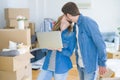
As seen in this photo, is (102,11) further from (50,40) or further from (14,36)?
(50,40)

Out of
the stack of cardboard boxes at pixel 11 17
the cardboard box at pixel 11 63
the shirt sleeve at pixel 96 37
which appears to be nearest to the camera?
the shirt sleeve at pixel 96 37

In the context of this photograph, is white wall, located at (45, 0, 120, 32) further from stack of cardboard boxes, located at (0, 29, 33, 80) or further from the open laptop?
the open laptop

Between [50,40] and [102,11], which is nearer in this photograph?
[50,40]

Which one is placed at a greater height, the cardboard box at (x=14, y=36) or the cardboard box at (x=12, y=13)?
the cardboard box at (x=12, y=13)

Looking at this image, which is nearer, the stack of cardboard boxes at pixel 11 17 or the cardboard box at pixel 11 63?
the cardboard box at pixel 11 63

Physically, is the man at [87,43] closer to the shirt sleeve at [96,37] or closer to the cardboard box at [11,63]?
the shirt sleeve at [96,37]

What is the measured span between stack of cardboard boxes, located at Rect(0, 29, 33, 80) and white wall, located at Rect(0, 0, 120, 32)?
7.81 feet

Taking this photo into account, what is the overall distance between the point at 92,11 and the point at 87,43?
3.42 m

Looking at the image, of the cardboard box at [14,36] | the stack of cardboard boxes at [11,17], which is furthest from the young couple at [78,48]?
the stack of cardboard boxes at [11,17]

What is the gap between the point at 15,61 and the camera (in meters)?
2.55

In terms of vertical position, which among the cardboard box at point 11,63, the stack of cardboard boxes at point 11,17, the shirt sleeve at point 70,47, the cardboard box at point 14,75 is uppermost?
the stack of cardboard boxes at point 11,17

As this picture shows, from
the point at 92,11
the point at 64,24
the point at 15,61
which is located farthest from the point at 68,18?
the point at 92,11

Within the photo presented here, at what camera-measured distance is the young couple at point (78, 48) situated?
7.15ft

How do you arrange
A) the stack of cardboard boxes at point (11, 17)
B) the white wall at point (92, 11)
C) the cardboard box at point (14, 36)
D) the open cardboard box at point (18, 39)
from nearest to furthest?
the open cardboard box at point (18, 39)
the cardboard box at point (14, 36)
the stack of cardboard boxes at point (11, 17)
the white wall at point (92, 11)
